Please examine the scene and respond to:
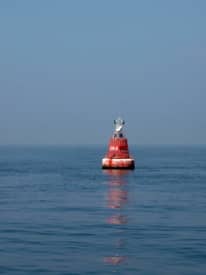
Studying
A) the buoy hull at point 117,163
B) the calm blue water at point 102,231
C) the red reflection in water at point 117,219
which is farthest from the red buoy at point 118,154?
the red reflection in water at point 117,219

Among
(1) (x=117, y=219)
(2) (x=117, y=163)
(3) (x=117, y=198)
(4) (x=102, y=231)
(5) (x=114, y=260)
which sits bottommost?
(5) (x=114, y=260)

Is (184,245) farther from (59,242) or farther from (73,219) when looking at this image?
(73,219)

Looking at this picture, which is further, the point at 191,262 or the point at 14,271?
the point at 191,262

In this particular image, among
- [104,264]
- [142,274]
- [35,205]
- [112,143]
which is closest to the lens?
[142,274]

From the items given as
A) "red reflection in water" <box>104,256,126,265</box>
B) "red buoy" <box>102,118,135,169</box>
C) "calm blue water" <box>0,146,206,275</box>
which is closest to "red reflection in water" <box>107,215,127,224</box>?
"calm blue water" <box>0,146,206,275</box>

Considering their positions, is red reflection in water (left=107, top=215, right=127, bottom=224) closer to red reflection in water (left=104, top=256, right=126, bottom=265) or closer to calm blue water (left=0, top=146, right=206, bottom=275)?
calm blue water (left=0, top=146, right=206, bottom=275)

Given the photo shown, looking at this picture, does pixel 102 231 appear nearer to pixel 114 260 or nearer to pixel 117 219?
pixel 117 219

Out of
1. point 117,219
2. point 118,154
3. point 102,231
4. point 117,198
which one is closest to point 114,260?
point 102,231

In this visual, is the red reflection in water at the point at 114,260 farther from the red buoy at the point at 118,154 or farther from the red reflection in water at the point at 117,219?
the red buoy at the point at 118,154

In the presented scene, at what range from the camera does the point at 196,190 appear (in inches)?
3152

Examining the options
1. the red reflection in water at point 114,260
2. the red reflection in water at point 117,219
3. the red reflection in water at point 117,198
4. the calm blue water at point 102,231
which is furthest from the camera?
the red reflection in water at point 117,198

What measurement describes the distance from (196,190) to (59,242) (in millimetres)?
41844

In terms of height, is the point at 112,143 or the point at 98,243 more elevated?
the point at 112,143

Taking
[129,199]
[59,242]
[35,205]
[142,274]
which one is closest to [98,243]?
[59,242]
